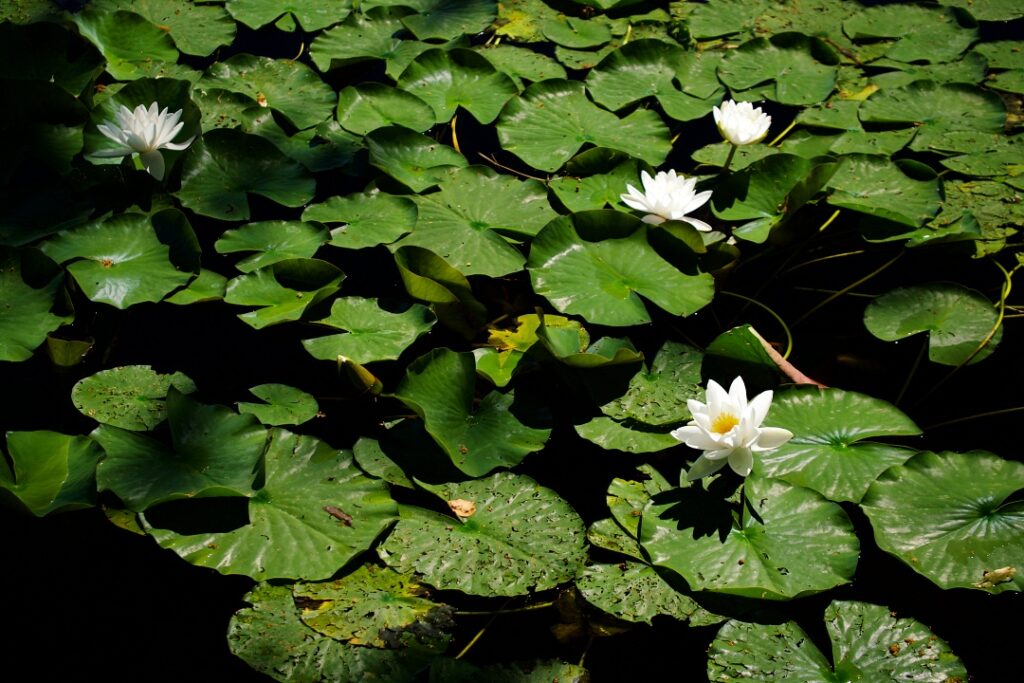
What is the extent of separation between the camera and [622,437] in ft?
5.97

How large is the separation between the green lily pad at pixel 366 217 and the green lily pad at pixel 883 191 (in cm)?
122

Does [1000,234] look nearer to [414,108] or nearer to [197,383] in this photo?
[414,108]

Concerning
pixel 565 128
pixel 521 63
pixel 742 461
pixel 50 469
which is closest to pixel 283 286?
pixel 50 469

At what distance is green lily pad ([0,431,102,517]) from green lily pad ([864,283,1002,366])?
184 centimetres

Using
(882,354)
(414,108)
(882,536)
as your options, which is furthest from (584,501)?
(414,108)

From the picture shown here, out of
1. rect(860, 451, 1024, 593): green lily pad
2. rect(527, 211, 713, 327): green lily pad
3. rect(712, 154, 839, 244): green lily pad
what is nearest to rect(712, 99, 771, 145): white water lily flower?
rect(712, 154, 839, 244): green lily pad

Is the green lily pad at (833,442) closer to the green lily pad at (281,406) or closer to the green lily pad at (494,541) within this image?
the green lily pad at (494,541)

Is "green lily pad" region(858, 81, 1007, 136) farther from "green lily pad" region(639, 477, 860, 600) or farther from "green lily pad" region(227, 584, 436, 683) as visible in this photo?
"green lily pad" region(227, 584, 436, 683)

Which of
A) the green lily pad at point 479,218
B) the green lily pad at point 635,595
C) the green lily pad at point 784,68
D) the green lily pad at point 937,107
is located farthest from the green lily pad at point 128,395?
the green lily pad at point 937,107

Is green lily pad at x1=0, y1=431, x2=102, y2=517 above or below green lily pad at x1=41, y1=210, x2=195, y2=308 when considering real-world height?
below

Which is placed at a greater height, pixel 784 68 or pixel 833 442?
pixel 784 68

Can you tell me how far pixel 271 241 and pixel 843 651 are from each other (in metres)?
1.65

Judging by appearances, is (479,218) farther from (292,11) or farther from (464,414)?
(292,11)

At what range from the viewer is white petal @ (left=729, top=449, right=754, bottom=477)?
5.33ft
